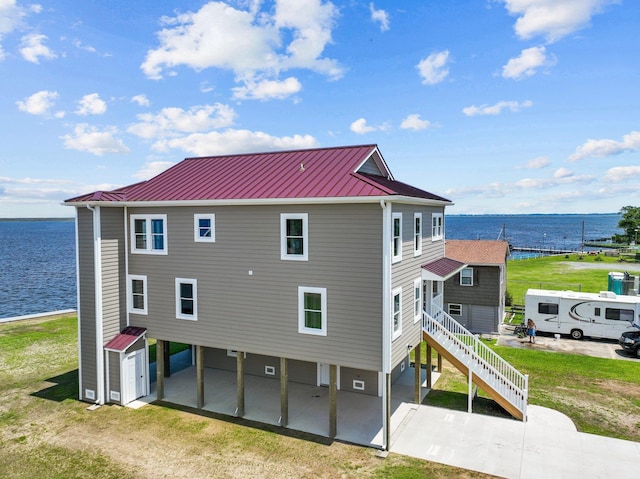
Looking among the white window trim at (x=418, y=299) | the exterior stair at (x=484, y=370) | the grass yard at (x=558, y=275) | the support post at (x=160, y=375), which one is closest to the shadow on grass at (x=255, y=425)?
the support post at (x=160, y=375)

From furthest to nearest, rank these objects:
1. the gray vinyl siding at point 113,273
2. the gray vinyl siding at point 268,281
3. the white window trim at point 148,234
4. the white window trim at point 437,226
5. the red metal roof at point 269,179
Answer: the white window trim at point 437,226 → the gray vinyl siding at point 113,273 → the white window trim at point 148,234 → the red metal roof at point 269,179 → the gray vinyl siding at point 268,281

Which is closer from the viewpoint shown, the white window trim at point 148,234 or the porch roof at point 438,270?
the white window trim at point 148,234

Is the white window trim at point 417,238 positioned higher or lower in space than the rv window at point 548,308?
higher

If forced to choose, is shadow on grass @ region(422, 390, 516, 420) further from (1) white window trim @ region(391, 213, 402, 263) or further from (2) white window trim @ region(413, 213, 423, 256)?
(1) white window trim @ region(391, 213, 402, 263)

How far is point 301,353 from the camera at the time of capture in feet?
48.3

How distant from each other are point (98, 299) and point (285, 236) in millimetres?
8134

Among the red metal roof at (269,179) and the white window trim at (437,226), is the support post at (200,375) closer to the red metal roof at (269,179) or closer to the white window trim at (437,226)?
the red metal roof at (269,179)

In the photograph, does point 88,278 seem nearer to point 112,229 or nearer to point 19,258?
point 112,229

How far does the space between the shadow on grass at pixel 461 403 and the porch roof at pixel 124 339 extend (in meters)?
11.7

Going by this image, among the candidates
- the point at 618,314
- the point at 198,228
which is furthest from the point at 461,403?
the point at 618,314

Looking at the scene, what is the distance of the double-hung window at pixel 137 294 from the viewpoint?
57.7 ft

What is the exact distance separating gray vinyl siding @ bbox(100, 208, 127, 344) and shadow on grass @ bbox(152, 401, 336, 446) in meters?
3.60

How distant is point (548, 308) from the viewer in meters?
26.5

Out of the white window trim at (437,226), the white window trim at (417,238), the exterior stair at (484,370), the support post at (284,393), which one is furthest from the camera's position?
the white window trim at (437,226)
